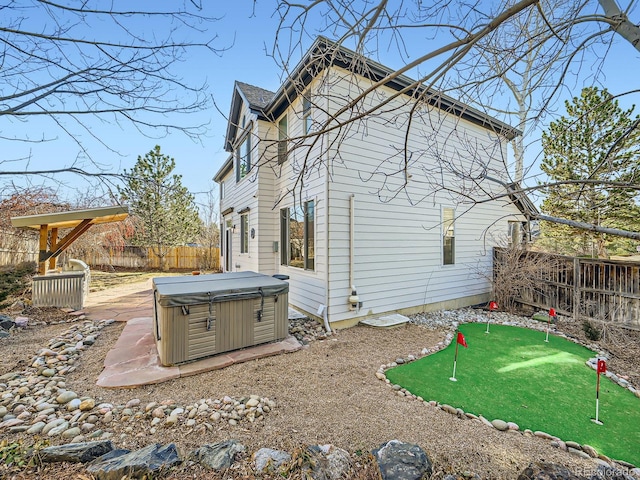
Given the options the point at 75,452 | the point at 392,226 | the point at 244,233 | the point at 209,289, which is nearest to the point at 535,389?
the point at 392,226

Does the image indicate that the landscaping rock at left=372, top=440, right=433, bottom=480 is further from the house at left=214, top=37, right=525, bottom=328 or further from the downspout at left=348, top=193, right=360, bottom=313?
the downspout at left=348, top=193, right=360, bottom=313

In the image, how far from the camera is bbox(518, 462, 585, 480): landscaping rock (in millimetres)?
1792

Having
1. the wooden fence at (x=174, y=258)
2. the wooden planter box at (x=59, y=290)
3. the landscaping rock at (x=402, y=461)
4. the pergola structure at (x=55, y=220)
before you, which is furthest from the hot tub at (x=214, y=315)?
the wooden fence at (x=174, y=258)

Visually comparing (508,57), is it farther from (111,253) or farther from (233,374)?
(111,253)

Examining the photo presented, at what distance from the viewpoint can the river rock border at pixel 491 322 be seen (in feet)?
8.21

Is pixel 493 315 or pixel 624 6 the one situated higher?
pixel 624 6

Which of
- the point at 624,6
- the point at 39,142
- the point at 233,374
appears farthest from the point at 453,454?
the point at 39,142

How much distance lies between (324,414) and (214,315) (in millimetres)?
2177

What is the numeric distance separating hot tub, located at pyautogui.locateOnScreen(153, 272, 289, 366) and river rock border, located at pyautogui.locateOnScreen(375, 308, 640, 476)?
6.47 ft

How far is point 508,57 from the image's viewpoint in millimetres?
2340

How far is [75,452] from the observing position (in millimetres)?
2096

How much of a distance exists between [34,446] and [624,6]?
5.27 meters

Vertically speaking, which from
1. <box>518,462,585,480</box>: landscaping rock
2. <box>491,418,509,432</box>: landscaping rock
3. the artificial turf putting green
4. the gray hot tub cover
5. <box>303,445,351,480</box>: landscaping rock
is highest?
the gray hot tub cover

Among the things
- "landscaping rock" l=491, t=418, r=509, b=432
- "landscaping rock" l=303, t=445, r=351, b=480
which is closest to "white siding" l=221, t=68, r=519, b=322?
"landscaping rock" l=491, t=418, r=509, b=432
